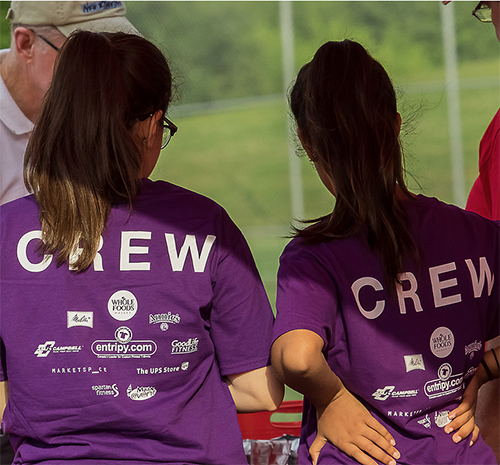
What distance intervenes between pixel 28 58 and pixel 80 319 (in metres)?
1.44

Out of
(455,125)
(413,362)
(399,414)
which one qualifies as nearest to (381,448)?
(399,414)

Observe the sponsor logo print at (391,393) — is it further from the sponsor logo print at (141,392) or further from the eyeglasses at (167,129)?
the eyeglasses at (167,129)

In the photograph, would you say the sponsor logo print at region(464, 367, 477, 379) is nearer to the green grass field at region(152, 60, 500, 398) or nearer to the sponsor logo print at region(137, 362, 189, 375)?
the sponsor logo print at region(137, 362, 189, 375)

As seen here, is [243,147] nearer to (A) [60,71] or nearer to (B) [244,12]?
(B) [244,12]

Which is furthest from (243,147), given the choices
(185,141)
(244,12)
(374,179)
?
(374,179)

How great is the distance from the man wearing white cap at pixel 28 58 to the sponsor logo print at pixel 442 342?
1.53m

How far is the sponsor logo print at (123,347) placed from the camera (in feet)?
4.54

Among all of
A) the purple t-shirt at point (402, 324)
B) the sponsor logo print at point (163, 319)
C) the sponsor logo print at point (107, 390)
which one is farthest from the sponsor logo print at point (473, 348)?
the sponsor logo print at point (107, 390)

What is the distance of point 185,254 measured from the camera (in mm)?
1433

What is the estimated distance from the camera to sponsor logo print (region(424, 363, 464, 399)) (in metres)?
1.49

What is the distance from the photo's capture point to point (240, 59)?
13914mm

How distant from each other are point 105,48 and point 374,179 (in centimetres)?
66

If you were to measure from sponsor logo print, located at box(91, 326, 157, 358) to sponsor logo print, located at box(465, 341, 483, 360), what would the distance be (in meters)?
0.69

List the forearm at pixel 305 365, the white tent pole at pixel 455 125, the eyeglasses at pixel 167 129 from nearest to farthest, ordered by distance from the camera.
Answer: the forearm at pixel 305 365
the eyeglasses at pixel 167 129
the white tent pole at pixel 455 125
